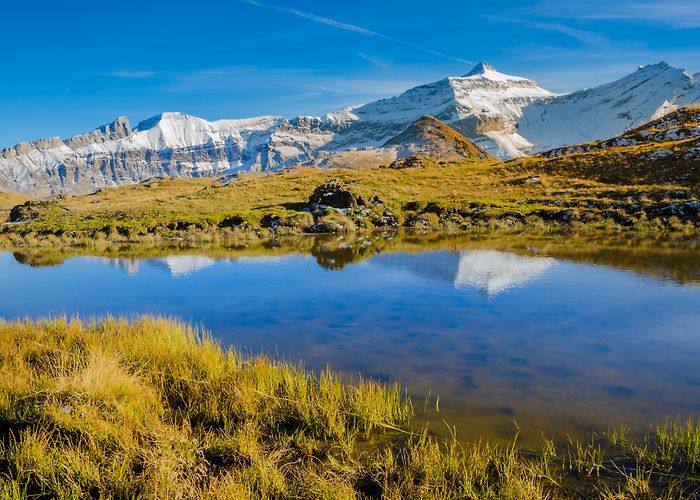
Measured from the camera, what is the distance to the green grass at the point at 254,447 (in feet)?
19.4

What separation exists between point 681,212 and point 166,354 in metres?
42.4

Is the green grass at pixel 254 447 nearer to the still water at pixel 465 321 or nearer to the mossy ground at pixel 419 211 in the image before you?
the still water at pixel 465 321

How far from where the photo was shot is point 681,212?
126 feet

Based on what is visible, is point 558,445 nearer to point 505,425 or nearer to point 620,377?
point 505,425

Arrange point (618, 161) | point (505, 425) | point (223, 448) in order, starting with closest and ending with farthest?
1. point (223, 448)
2. point (505, 425)
3. point (618, 161)

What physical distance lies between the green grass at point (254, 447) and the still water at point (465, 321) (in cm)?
89

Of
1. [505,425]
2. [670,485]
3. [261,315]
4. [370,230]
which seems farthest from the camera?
[370,230]

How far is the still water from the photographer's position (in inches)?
336

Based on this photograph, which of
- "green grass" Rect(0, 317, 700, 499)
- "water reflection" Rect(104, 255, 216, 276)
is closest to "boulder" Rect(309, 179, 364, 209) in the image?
"water reflection" Rect(104, 255, 216, 276)

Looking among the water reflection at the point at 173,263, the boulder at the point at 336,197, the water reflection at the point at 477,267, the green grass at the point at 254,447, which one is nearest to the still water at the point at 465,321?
the water reflection at the point at 477,267

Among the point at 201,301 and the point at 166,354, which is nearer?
the point at 166,354

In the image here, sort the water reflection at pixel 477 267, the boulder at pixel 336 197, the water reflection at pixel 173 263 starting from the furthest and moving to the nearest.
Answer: the boulder at pixel 336 197 → the water reflection at pixel 173 263 → the water reflection at pixel 477 267

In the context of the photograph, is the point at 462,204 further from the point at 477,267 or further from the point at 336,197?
the point at 477,267

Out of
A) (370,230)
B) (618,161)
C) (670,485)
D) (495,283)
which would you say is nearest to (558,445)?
(670,485)
